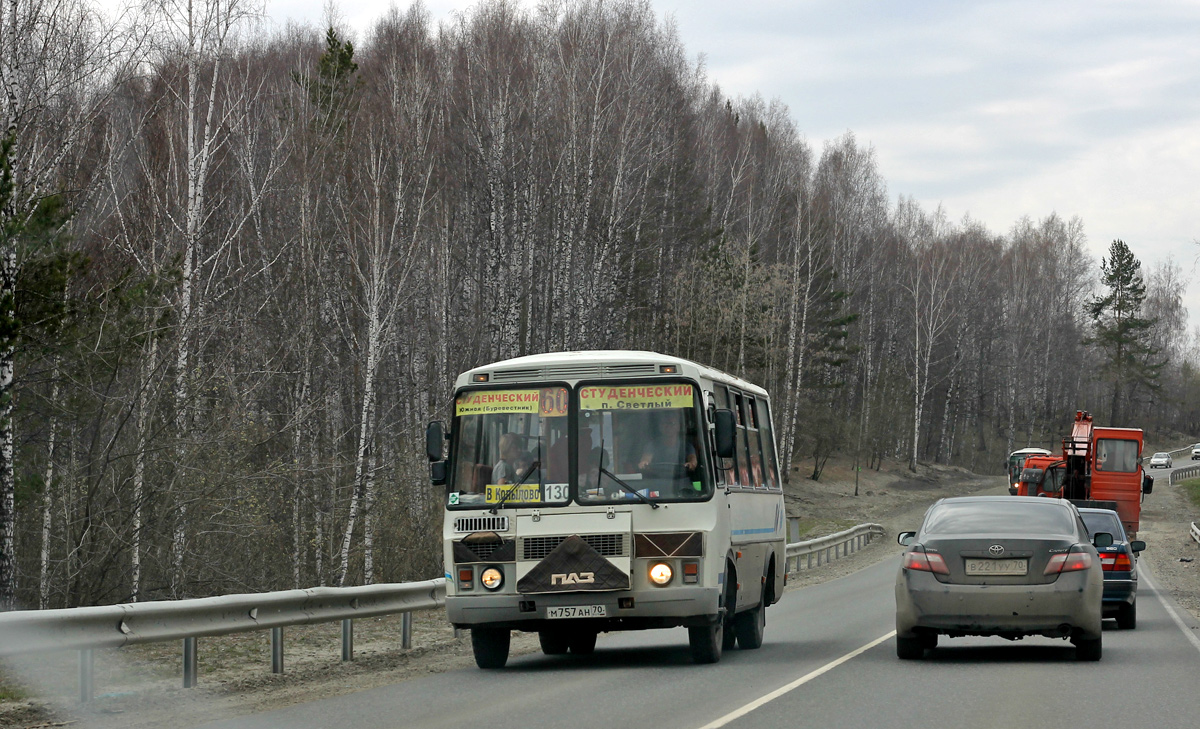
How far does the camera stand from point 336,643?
15.6 meters

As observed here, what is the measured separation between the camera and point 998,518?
13.6m

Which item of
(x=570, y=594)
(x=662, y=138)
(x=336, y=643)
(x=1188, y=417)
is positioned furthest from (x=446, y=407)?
(x=1188, y=417)

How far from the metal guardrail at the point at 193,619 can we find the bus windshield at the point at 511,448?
154 centimetres

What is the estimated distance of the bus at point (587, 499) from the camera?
42.9 feet

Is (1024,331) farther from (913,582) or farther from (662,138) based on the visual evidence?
(913,582)

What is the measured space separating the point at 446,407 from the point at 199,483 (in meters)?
15.9

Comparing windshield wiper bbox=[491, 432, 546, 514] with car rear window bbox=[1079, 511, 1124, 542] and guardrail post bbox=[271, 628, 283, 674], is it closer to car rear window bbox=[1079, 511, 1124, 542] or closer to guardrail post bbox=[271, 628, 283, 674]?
guardrail post bbox=[271, 628, 283, 674]

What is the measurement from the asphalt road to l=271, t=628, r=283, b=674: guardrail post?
114cm

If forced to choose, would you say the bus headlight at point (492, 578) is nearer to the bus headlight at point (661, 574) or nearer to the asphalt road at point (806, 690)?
the asphalt road at point (806, 690)

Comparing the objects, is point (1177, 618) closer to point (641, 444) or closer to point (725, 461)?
point (725, 461)

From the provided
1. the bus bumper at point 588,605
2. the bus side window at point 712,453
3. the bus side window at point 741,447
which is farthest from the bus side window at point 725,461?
the bus bumper at point 588,605

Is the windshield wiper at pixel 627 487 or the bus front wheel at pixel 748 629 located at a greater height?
the windshield wiper at pixel 627 487

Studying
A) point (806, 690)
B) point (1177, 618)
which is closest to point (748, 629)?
point (806, 690)

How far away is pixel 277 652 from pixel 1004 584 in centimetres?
646
